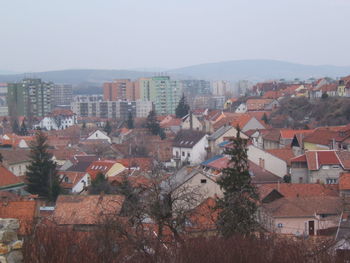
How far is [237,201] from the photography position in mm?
14820

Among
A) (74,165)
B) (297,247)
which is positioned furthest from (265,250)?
(74,165)

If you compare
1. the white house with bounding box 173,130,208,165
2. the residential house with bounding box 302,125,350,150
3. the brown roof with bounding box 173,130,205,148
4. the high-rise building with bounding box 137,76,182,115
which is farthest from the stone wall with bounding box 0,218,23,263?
the high-rise building with bounding box 137,76,182,115

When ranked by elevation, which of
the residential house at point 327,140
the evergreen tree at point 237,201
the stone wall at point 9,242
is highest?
the stone wall at point 9,242

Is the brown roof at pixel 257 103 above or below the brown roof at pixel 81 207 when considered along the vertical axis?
above

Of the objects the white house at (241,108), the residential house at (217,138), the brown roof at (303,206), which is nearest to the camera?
the brown roof at (303,206)

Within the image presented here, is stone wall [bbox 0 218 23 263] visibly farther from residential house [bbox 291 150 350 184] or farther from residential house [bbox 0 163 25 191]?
residential house [bbox 291 150 350 184]

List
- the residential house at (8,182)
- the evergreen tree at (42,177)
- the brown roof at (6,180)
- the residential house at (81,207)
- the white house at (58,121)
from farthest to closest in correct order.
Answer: the white house at (58,121)
the evergreen tree at (42,177)
the brown roof at (6,180)
the residential house at (8,182)
the residential house at (81,207)

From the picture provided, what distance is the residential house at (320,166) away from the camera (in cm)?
2955

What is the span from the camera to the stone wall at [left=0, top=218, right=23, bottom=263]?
6957mm

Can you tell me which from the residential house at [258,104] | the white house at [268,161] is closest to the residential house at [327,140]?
the white house at [268,161]

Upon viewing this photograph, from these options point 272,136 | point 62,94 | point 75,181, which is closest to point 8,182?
point 75,181

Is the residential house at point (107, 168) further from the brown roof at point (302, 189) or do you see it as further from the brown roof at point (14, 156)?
the brown roof at point (302, 189)

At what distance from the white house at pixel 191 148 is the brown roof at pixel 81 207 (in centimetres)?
2538

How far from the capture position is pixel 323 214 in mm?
20969
